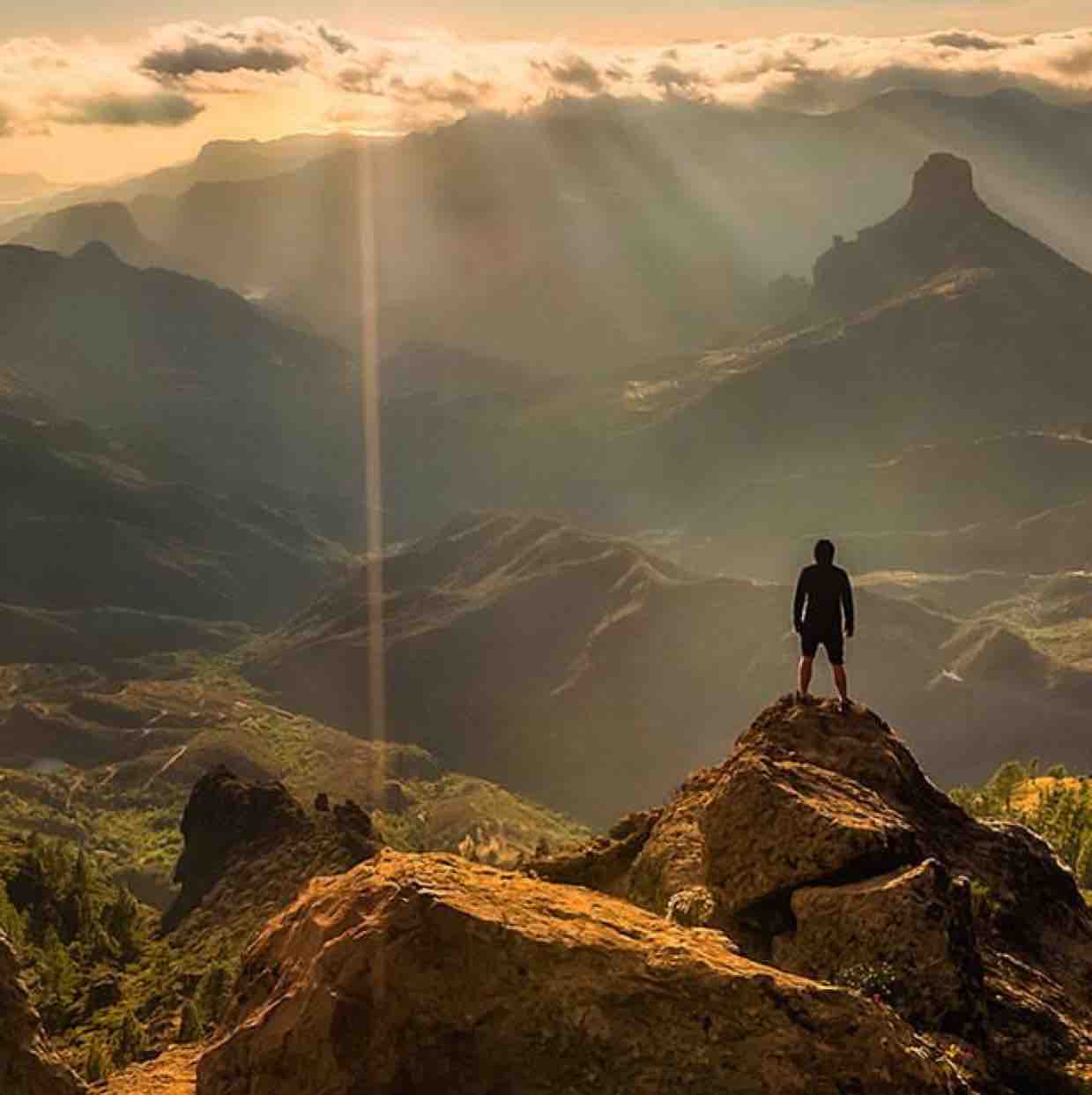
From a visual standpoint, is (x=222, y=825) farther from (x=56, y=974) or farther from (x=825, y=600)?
(x=825, y=600)

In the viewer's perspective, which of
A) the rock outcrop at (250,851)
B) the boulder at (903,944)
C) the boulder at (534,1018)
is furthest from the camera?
the rock outcrop at (250,851)

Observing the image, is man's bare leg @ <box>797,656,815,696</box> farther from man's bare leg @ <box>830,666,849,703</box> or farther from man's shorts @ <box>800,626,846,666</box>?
man's bare leg @ <box>830,666,849,703</box>

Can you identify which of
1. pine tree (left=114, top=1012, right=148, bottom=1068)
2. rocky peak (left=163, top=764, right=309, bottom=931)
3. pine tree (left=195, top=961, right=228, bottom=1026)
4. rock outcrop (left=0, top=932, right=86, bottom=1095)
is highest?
rock outcrop (left=0, top=932, right=86, bottom=1095)

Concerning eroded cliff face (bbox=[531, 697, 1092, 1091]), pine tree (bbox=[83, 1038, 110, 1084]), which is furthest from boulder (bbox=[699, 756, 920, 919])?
pine tree (bbox=[83, 1038, 110, 1084])

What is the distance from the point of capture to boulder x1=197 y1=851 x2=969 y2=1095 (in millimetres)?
17375

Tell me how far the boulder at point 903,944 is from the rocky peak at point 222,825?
132462 millimetres

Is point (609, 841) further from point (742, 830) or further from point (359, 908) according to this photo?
point (359, 908)

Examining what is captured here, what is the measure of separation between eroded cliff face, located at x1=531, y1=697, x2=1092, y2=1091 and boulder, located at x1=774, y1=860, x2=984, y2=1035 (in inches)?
1.0

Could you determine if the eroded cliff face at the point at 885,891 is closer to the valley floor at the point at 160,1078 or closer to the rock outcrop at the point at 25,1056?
the valley floor at the point at 160,1078

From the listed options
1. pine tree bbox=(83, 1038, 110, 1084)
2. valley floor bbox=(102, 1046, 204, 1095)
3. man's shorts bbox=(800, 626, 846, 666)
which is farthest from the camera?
pine tree bbox=(83, 1038, 110, 1084)

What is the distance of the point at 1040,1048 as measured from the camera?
2141 cm

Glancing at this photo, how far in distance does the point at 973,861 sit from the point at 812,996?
40.7 feet

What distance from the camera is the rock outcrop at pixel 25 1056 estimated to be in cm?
2420

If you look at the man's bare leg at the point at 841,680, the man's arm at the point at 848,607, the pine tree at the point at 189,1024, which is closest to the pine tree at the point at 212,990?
the pine tree at the point at 189,1024
